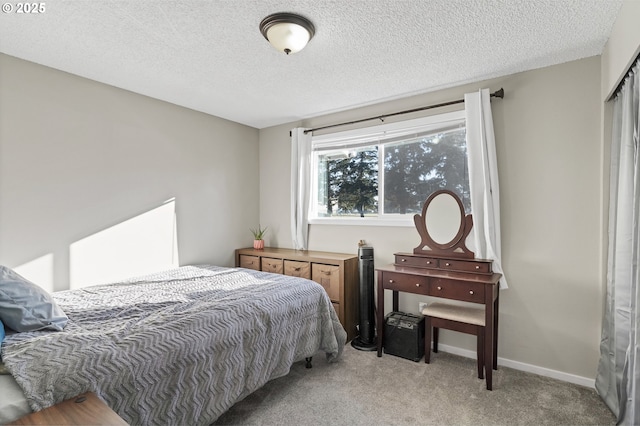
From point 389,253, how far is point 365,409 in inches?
62.3

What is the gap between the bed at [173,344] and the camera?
4.55ft

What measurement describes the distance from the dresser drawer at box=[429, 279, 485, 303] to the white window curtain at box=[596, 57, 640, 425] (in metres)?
0.79

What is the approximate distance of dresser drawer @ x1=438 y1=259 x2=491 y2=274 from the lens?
2.56 metres

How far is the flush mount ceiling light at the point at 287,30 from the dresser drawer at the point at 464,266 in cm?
209

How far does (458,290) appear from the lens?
8.27 ft

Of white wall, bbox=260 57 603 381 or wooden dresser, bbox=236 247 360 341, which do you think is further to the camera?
wooden dresser, bbox=236 247 360 341

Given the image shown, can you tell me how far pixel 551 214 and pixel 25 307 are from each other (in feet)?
11.9

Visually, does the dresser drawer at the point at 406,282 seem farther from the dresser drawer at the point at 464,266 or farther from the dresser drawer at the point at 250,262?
the dresser drawer at the point at 250,262

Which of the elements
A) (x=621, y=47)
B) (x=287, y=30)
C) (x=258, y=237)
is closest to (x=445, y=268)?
(x=621, y=47)

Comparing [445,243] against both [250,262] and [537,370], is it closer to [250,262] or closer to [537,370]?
[537,370]

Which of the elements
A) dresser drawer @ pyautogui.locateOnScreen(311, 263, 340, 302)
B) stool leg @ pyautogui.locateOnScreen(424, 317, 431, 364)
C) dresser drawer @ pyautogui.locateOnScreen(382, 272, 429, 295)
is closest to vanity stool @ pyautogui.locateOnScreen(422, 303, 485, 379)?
stool leg @ pyautogui.locateOnScreen(424, 317, 431, 364)

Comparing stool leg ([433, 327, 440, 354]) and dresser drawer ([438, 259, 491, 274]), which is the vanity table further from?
stool leg ([433, 327, 440, 354])

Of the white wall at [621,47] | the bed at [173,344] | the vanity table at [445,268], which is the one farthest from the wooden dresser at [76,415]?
the white wall at [621,47]

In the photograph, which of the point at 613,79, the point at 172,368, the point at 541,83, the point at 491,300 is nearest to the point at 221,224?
the point at 172,368
